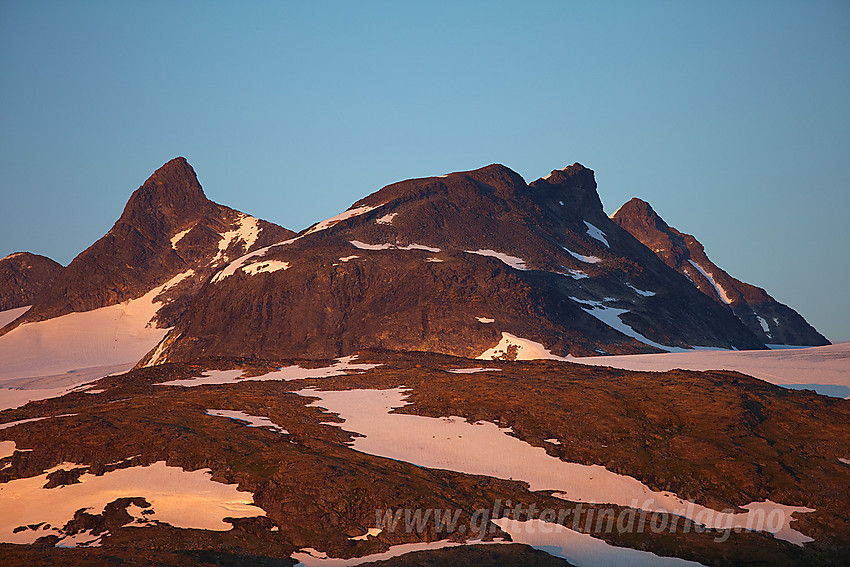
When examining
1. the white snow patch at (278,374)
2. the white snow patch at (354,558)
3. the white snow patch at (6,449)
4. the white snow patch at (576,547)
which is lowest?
the white snow patch at (354,558)

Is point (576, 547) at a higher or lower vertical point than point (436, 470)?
lower

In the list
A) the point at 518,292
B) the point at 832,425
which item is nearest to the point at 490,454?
the point at 832,425

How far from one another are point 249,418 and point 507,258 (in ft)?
347

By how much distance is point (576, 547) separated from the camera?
49.9 metres

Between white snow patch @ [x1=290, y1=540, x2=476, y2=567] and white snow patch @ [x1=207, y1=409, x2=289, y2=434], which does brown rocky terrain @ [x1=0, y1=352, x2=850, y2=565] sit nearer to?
white snow patch @ [x1=290, y1=540, x2=476, y2=567]

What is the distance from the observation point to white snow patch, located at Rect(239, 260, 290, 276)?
6457 inches

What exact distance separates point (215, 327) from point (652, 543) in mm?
117662

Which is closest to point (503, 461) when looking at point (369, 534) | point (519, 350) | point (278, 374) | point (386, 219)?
point (369, 534)

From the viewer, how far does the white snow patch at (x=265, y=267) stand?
164 m

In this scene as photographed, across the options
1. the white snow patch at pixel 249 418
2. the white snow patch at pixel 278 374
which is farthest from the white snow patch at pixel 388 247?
the white snow patch at pixel 249 418

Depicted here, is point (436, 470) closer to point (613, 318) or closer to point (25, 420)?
point (25, 420)

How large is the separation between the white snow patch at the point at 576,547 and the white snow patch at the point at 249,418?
2477 cm

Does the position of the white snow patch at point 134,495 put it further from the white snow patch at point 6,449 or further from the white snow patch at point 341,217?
the white snow patch at point 341,217

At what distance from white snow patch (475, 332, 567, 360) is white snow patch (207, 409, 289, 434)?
56.6 m
